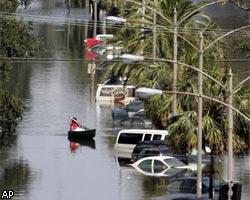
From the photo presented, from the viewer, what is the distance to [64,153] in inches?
2389

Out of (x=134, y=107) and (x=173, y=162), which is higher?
(x=134, y=107)

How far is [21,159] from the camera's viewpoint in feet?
190

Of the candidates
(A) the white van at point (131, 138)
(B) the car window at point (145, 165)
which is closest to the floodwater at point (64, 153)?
(B) the car window at point (145, 165)

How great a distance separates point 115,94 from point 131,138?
20.5 metres

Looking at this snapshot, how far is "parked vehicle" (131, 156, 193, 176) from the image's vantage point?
5453 centimetres

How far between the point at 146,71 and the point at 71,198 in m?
20.1

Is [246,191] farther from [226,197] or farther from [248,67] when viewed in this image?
[248,67]

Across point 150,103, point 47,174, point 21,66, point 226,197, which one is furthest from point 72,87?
point 226,197

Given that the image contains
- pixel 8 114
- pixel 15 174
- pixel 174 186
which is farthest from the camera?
pixel 8 114

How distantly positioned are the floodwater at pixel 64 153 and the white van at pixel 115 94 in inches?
30.1

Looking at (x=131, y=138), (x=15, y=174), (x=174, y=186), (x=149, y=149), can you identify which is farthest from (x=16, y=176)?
(x=131, y=138)

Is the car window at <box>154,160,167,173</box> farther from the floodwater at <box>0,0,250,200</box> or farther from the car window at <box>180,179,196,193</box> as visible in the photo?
the car window at <box>180,179,196,193</box>

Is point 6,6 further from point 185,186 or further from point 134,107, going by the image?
point 185,186

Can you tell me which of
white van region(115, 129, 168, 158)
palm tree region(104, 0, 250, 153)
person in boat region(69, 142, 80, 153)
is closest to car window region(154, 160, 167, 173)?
palm tree region(104, 0, 250, 153)
